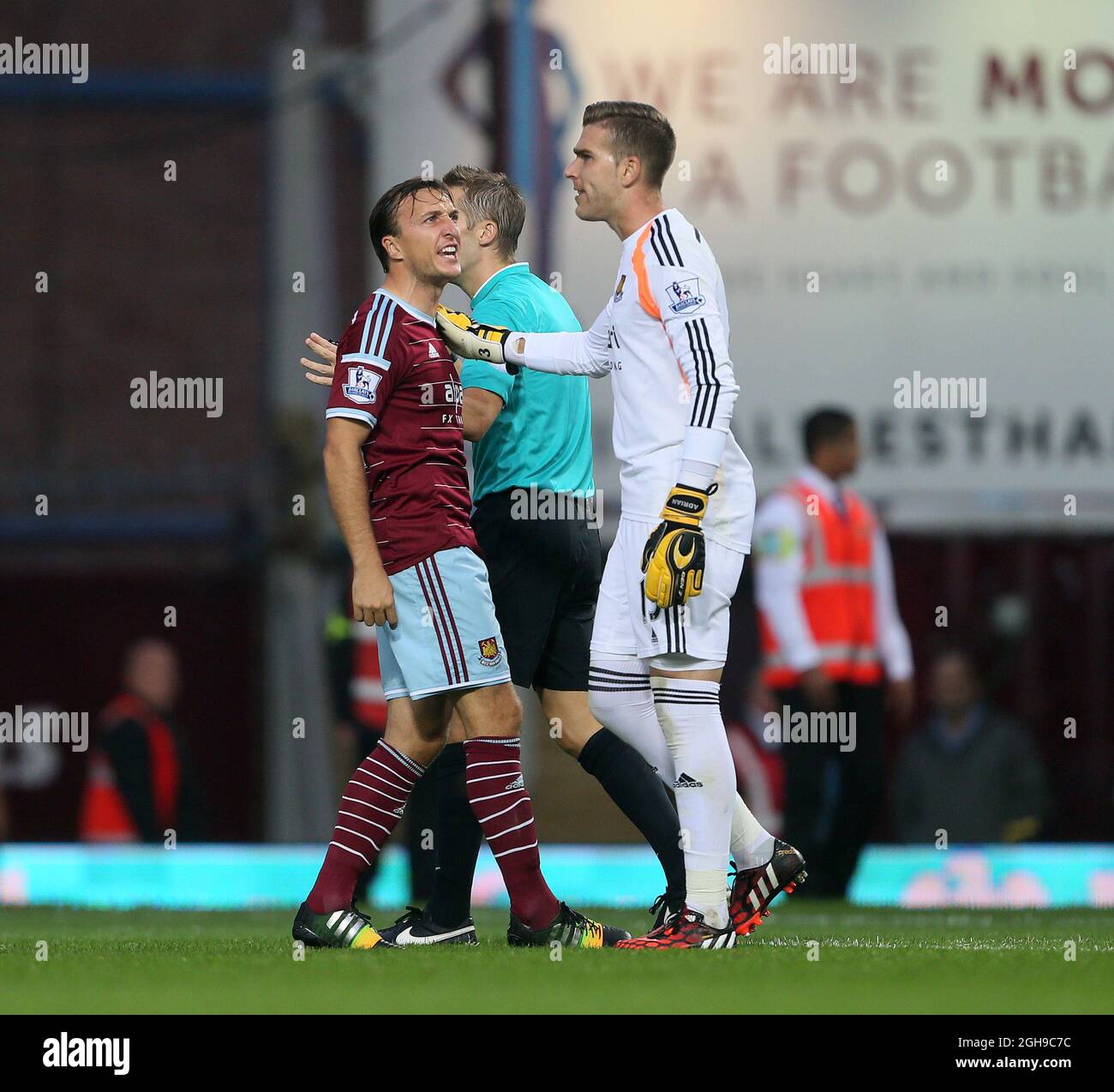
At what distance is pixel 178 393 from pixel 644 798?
12.8 meters

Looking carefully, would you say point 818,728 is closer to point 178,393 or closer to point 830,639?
point 830,639

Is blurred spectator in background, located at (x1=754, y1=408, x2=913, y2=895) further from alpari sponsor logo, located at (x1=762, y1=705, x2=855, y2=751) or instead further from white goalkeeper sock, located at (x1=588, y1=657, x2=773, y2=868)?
white goalkeeper sock, located at (x1=588, y1=657, x2=773, y2=868)

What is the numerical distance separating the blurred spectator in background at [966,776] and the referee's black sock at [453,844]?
5.08 metres

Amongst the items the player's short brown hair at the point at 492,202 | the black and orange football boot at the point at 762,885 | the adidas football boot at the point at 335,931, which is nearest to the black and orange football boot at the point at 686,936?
the black and orange football boot at the point at 762,885

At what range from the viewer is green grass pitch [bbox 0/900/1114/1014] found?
14.2 ft

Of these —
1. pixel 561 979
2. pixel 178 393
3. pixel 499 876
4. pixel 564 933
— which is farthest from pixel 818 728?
pixel 178 393

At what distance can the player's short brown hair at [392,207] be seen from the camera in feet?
17.7

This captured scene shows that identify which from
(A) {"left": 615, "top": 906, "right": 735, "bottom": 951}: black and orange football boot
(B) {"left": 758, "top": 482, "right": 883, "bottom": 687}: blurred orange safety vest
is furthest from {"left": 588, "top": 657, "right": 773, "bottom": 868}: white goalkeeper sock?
(B) {"left": 758, "top": 482, "right": 883, "bottom": 687}: blurred orange safety vest

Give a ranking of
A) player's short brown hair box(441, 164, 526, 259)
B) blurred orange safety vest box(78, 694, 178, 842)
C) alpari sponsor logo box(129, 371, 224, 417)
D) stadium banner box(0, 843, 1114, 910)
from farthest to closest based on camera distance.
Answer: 1. alpari sponsor logo box(129, 371, 224, 417)
2. blurred orange safety vest box(78, 694, 178, 842)
3. stadium banner box(0, 843, 1114, 910)
4. player's short brown hair box(441, 164, 526, 259)

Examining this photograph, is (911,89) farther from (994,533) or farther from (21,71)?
(21,71)

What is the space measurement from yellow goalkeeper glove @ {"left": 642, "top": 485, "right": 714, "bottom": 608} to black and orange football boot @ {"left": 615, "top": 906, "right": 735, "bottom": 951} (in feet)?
2.31
